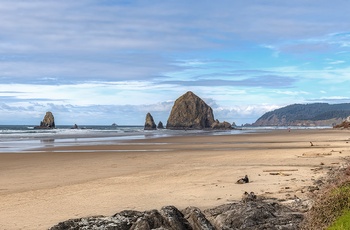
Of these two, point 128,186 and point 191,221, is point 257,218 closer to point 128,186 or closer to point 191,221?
point 191,221

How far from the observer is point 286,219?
7980 mm

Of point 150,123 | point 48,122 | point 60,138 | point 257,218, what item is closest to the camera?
point 257,218

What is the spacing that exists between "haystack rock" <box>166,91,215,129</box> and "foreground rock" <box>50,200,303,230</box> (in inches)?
6456

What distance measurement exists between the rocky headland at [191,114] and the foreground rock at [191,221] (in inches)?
6321

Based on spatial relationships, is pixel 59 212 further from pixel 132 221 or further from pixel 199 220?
pixel 199 220

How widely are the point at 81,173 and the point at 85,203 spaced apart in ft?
26.8

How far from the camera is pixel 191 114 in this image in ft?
582

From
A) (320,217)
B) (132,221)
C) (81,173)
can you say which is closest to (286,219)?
(320,217)

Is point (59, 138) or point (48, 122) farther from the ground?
point (48, 122)

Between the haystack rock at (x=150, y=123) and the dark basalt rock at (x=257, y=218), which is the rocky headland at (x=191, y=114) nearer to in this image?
the haystack rock at (x=150, y=123)

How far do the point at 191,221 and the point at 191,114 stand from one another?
169 meters

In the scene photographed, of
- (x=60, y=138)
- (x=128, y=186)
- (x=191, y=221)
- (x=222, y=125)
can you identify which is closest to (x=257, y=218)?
(x=191, y=221)

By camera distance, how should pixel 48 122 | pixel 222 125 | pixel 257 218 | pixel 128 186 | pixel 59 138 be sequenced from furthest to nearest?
1. pixel 48 122
2. pixel 222 125
3. pixel 59 138
4. pixel 128 186
5. pixel 257 218

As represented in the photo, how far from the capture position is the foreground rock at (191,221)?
25.4ft
